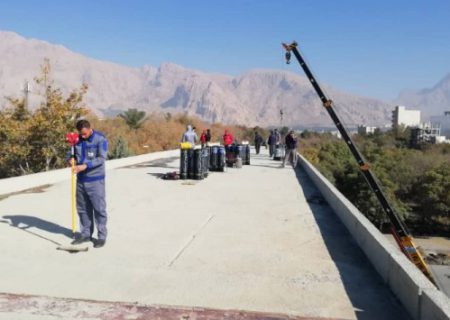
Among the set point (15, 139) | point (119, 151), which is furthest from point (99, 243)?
point (119, 151)

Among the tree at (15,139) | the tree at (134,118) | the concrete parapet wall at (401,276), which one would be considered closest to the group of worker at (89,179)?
the concrete parapet wall at (401,276)

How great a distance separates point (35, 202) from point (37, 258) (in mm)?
4743

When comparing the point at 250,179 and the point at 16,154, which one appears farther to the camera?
the point at 16,154

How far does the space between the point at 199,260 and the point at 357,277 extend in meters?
2.01

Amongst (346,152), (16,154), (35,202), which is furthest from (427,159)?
(35,202)

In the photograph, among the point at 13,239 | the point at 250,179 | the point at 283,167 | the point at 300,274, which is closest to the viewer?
the point at 300,274

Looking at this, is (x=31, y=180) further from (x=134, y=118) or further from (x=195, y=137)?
(x=134, y=118)

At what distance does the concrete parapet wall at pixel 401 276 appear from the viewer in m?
4.51

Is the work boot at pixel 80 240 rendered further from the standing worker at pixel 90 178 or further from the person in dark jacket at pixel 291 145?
the person in dark jacket at pixel 291 145

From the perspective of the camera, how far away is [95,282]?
577cm

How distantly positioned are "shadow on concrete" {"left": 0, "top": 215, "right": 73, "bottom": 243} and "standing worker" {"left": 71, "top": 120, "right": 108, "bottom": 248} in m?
0.86

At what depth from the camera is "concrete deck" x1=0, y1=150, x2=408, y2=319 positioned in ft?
17.5

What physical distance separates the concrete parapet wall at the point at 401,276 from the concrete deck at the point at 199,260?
12cm

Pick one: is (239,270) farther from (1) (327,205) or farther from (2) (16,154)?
(2) (16,154)
